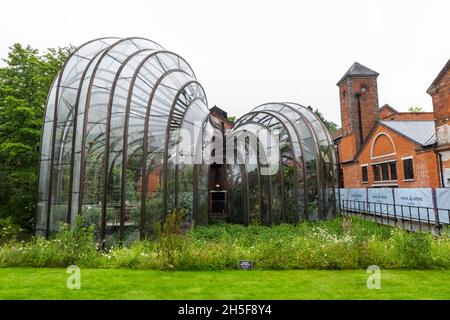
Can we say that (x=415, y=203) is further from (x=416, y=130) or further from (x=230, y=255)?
(x=230, y=255)

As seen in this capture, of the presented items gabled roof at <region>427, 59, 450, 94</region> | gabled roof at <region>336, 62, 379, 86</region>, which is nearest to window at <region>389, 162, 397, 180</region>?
gabled roof at <region>427, 59, 450, 94</region>

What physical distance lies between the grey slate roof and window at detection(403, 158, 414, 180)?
5.72 ft

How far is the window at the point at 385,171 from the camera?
75.5 feet

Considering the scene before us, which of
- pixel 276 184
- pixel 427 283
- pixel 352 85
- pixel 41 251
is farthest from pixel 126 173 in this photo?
pixel 352 85

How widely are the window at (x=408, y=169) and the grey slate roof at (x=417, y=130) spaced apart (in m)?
1.74

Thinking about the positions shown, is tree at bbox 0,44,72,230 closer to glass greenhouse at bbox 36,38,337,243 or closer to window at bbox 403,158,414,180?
glass greenhouse at bbox 36,38,337,243

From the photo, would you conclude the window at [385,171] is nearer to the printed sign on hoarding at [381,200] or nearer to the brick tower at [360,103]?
the printed sign on hoarding at [381,200]

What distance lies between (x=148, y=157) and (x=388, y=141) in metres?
21.6

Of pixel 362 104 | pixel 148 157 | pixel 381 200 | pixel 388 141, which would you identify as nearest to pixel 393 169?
pixel 388 141

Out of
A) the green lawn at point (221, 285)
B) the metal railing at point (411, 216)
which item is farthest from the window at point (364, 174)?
the green lawn at point (221, 285)

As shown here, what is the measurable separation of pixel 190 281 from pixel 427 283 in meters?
4.71

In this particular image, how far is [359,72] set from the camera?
31281 mm

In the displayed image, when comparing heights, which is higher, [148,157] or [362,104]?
[362,104]

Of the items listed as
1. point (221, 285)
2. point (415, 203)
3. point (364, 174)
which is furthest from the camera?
point (364, 174)
